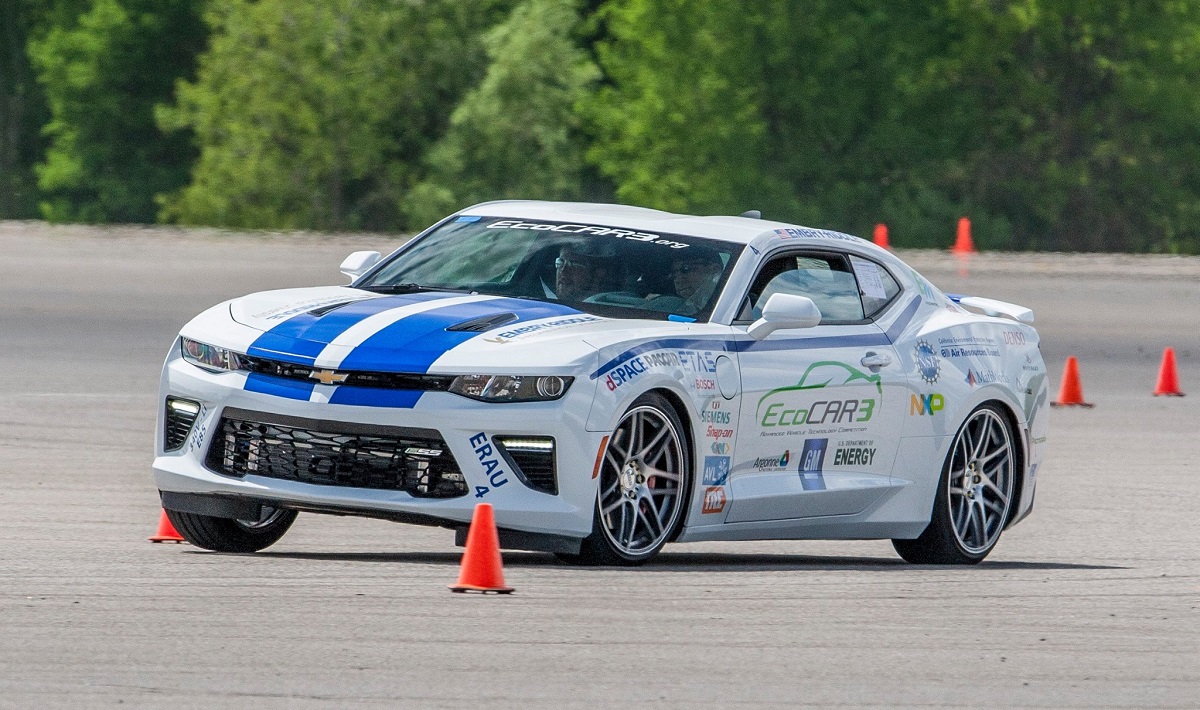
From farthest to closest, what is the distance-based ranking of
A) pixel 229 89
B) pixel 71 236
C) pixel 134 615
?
pixel 229 89 → pixel 71 236 → pixel 134 615

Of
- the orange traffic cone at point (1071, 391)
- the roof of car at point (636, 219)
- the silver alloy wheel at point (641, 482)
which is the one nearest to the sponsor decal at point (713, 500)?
the silver alloy wheel at point (641, 482)

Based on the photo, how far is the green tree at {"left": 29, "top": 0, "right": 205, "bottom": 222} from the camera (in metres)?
67.5

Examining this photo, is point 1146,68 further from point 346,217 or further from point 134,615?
point 134,615

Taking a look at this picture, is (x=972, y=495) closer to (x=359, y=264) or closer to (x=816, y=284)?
(x=816, y=284)

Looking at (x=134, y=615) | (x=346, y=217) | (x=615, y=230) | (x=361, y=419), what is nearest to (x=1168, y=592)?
(x=615, y=230)

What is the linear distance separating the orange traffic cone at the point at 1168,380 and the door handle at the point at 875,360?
37.8 ft

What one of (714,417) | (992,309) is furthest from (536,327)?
(992,309)

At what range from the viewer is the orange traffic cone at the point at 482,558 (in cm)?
771

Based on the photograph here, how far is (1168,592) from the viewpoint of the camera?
895cm

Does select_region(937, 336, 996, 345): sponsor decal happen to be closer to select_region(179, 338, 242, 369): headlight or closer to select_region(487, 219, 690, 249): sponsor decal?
select_region(487, 219, 690, 249): sponsor decal

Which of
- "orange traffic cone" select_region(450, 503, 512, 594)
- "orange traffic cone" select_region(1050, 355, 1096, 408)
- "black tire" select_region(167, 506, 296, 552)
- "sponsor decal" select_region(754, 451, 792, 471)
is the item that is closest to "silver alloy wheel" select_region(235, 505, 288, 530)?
"black tire" select_region(167, 506, 296, 552)

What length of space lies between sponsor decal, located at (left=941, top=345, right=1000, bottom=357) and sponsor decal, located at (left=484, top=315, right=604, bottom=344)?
2.07 metres

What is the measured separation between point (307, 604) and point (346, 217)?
50.2 m

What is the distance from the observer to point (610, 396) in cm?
823
